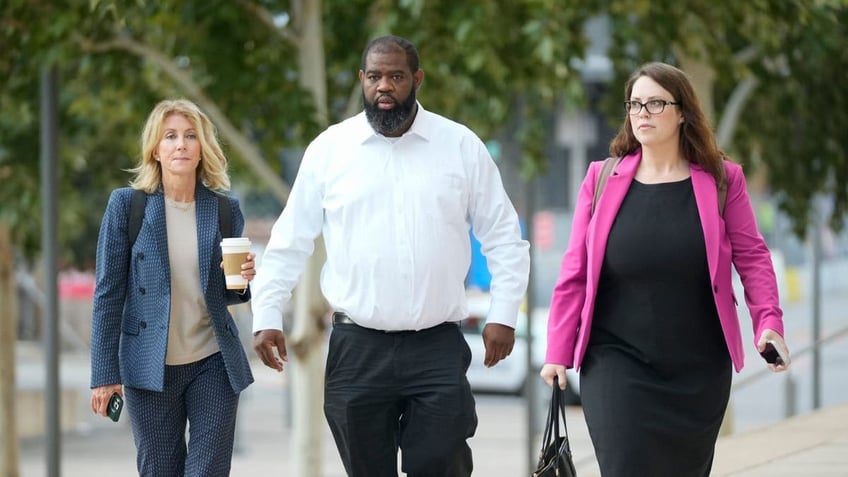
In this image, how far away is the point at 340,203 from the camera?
16.3 feet

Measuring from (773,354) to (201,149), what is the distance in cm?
194

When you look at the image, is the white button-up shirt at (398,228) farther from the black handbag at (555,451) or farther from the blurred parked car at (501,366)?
the blurred parked car at (501,366)

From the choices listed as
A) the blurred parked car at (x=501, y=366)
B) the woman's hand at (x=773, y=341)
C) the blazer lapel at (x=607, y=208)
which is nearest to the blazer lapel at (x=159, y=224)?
the blazer lapel at (x=607, y=208)

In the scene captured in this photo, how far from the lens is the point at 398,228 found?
4.93 m

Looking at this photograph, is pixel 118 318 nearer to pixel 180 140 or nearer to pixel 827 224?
pixel 180 140

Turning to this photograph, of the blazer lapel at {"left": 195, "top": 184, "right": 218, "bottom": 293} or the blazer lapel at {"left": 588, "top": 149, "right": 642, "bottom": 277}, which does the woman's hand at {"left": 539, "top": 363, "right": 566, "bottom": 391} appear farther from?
the blazer lapel at {"left": 195, "top": 184, "right": 218, "bottom": 293}

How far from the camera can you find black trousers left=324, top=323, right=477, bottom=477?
490 cm

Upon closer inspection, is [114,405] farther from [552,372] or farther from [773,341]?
[773,341]

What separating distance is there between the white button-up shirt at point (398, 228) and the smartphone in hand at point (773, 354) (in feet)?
2.53

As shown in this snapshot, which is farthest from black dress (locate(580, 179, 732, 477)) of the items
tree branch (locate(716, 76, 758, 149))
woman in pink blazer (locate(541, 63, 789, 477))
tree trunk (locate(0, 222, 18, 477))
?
tree trunk (locate(0, 222, 18, 477))

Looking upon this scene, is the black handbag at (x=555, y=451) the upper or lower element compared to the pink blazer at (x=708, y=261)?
A: lower

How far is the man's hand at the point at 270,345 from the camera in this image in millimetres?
4922

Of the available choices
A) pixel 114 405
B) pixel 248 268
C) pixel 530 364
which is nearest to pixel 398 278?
pixel 248 268

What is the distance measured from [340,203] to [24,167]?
31.4 ft
